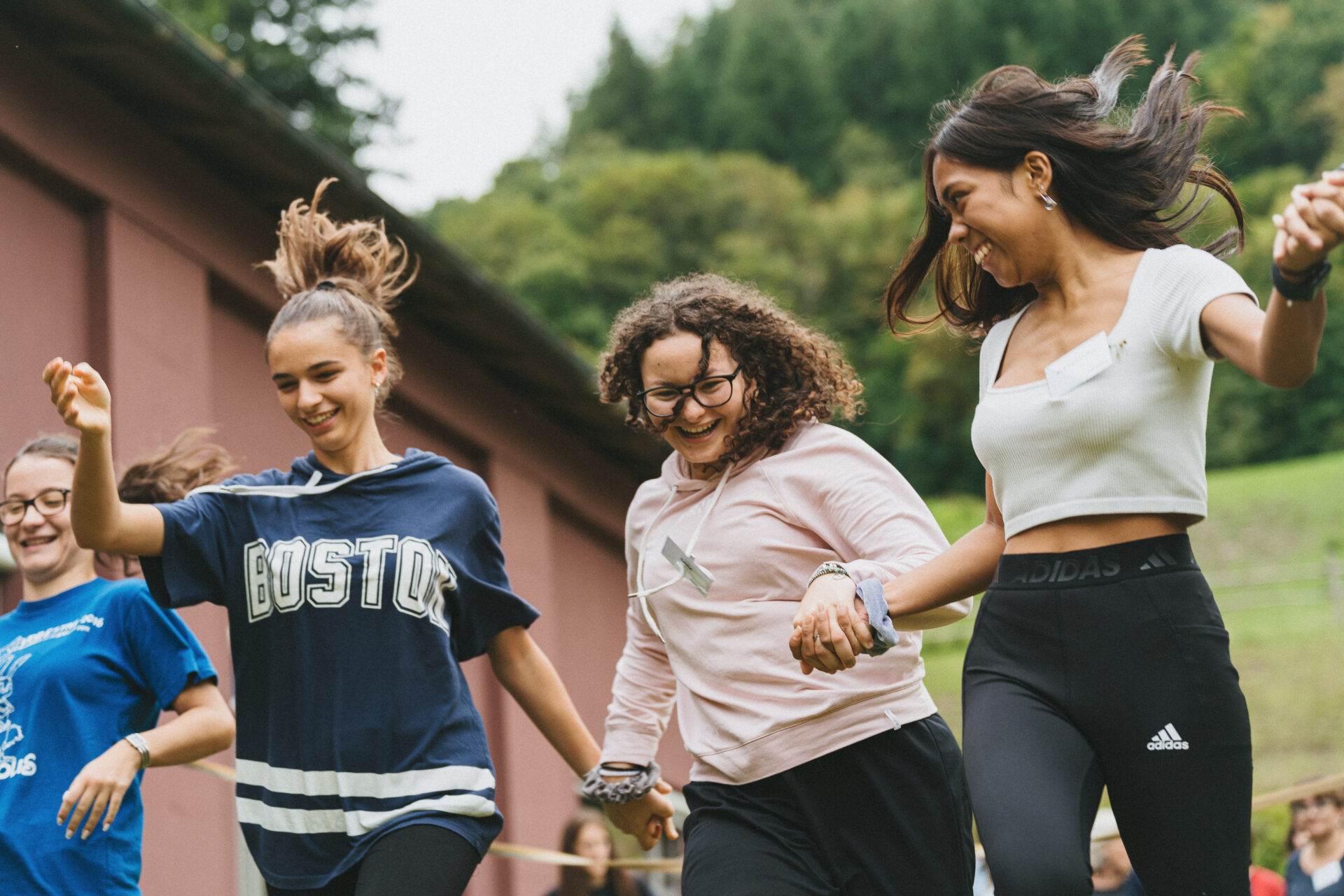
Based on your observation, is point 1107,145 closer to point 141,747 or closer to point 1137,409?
point 1137,409

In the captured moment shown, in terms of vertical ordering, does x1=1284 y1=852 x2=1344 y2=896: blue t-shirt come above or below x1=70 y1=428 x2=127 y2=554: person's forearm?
below

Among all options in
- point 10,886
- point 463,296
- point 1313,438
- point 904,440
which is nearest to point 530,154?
point 904,440

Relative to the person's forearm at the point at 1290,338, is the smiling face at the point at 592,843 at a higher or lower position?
lower

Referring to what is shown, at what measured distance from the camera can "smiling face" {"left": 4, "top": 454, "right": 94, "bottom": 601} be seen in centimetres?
399

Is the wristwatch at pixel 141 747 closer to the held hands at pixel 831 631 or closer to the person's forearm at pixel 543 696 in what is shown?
the person's forearm at pixel 543 696

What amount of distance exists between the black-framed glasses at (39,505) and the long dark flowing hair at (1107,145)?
254cm

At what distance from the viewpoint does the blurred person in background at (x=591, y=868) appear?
7477 mm

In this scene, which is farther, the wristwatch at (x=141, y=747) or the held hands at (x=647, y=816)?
the held hands at (x=647, y=816)

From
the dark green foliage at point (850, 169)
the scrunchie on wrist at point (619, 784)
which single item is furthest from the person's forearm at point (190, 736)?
the dark green foliage at point (850, 169)

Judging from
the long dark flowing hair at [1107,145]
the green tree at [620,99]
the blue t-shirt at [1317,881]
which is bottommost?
the blue t-shirt at [1317,881]

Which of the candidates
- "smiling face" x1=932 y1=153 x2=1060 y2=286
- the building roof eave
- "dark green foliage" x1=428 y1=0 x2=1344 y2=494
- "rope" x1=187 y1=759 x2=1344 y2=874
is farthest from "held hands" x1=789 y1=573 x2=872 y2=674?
"dark green foliage" x1=428 y1=0 x2=1344 y2=494

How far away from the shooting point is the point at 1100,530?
2832 millimetres

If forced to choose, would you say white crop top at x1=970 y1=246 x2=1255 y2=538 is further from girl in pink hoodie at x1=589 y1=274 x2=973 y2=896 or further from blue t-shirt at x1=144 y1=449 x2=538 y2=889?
blue t-shirt at x1=144 y1=449 x2=538 y2=889

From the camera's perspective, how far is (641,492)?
3.90 metres
